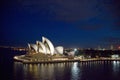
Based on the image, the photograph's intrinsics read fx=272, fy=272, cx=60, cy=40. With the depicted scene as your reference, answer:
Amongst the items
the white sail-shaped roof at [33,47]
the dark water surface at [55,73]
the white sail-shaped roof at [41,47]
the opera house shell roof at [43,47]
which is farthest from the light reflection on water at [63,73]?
the white sail-shaped roof at [33,47]

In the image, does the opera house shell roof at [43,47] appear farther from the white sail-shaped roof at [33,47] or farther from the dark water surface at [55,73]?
the dark water surface at [55,73]

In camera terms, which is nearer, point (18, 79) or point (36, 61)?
point (18, 79)

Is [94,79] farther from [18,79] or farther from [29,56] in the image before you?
[29,56]

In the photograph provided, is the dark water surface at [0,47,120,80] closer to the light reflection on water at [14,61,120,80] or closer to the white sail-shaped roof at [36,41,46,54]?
the light reflection on water at [14,61,120,80]

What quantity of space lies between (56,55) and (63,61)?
3117mm

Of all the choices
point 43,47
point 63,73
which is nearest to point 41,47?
point 43,47

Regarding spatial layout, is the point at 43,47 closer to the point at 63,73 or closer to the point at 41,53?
the point at 41,53

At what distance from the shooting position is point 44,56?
83.9 meters

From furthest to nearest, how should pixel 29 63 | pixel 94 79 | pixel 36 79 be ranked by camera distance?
pixel 29 63 → pixel 94 79 → pixel 36 79

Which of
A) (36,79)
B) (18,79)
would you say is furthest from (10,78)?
(36,79)

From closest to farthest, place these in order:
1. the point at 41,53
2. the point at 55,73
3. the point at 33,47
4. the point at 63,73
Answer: the point at 55,73
the point at 63,73
the point at 41,53
the point at 33,47

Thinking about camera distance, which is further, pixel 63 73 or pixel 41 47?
pixel 41 47

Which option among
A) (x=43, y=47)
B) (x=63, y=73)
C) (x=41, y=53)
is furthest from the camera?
(x=41, y=53)

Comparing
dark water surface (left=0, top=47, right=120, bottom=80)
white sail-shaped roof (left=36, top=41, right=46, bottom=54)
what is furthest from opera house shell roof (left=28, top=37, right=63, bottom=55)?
dark water surface (left=0, top=47, right=120, bottom=80)
